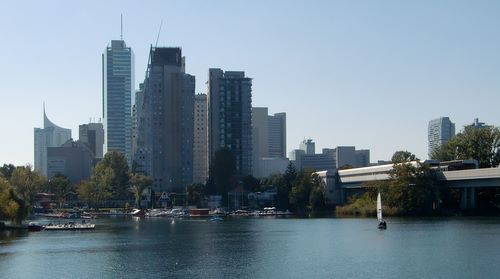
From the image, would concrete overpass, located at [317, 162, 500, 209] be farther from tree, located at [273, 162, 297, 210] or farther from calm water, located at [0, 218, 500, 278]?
calm water, located at [0, 218, 500, 278]

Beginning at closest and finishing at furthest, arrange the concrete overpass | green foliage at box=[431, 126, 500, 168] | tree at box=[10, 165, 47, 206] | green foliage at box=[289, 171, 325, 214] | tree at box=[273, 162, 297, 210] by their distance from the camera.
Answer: the concrete overpass < green foliage at box=[431, 126, 500, 168] < green foliage at box=[289, 171, 325, 214] < tree at box=[10, 165, 47, 206] < tree at box=[273, 162, 297, 210]

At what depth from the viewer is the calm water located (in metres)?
58.4

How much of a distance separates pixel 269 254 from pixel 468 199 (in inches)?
3115

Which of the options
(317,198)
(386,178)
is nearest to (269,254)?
(386,178)

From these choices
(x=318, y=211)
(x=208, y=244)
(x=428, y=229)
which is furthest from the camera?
(x=318, y=211)

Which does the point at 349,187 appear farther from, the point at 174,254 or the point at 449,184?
the point at 174,254

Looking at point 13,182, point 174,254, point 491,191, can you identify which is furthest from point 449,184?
point 13,182

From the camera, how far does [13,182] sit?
19100 centimetres

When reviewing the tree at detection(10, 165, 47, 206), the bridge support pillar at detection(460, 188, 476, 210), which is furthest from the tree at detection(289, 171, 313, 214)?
the tree at detection(10, 165, 47, 206)

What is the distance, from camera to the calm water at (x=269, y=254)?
5839cm

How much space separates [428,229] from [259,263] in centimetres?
3757

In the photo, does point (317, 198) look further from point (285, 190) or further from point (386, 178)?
point (285, 190)

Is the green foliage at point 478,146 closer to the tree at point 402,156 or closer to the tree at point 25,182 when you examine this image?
the tree at point 402,156

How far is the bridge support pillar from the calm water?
3784 cm
